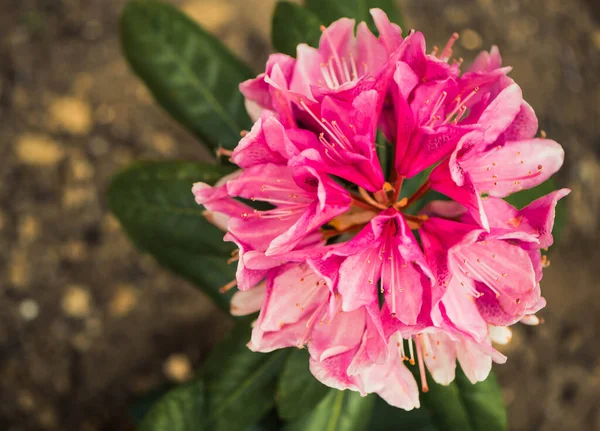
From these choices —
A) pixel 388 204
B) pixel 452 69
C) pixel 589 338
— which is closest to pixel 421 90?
pixel 452 69

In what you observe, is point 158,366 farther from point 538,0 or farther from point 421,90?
point 538,0

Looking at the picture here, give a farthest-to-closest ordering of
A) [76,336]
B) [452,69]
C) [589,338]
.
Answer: [589,338] < [76,336] < [452,69]

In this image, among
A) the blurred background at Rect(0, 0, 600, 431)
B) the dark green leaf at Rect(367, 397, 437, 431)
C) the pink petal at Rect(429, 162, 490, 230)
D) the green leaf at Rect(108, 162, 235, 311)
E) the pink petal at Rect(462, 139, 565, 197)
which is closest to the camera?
the pink petal at Rect(429, 162, 490, 230)

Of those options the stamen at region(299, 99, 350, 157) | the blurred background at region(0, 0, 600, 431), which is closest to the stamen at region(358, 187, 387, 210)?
the stamen at region(299, 99, 350, 157)

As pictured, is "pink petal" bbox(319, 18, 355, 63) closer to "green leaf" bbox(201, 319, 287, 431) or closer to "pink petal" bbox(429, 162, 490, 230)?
"pink petal" bbox(429, 162, 490, 230)

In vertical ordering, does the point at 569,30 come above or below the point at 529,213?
below

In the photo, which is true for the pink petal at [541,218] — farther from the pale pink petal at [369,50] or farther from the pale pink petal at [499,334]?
the pale pink petal at [369,50]
